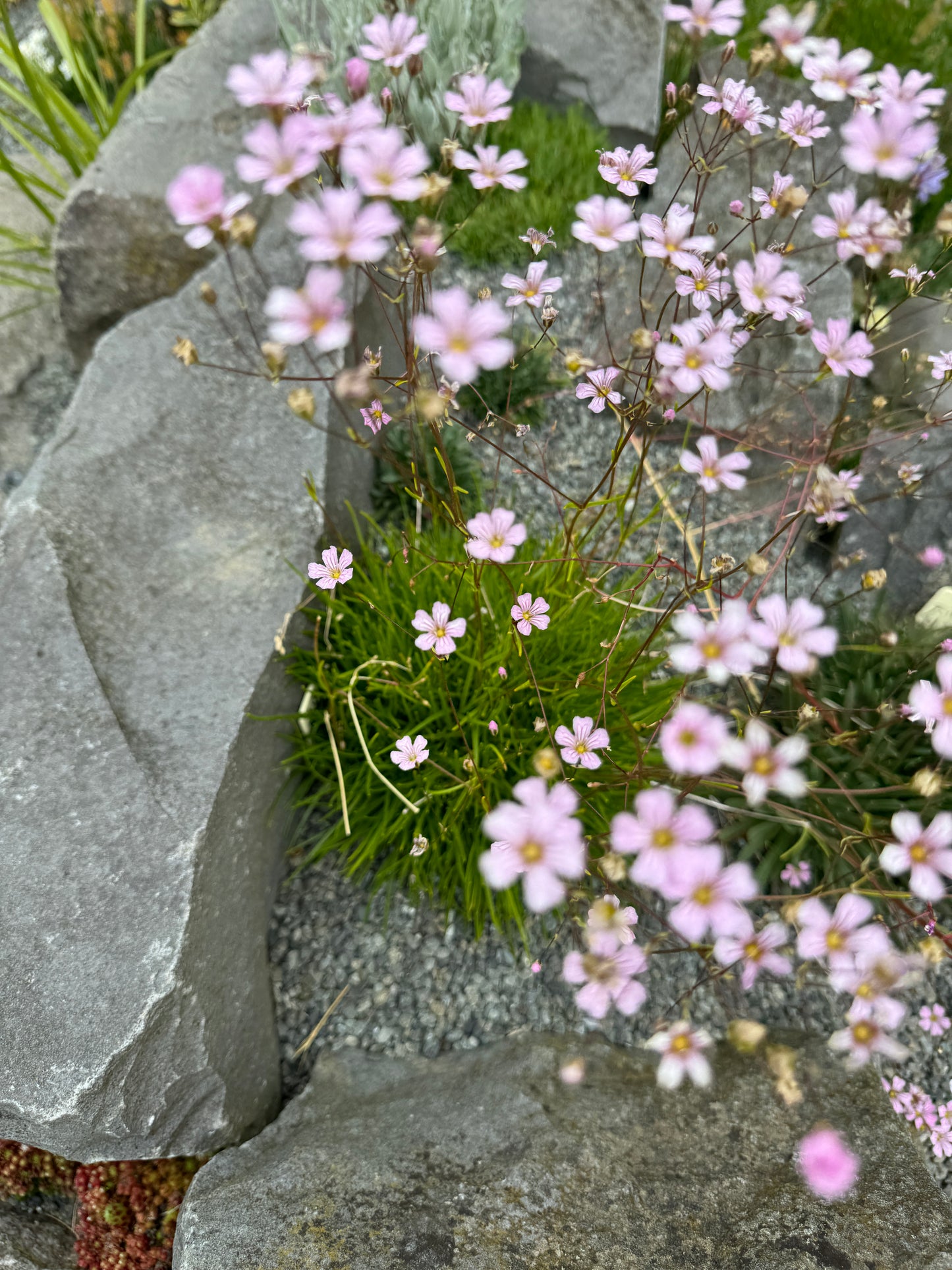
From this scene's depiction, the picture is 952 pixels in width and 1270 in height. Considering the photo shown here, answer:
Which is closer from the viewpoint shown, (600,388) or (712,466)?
(712,466)

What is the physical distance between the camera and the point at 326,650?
256cm

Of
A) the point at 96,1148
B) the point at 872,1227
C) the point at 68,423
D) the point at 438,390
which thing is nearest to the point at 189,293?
the point at 68,423

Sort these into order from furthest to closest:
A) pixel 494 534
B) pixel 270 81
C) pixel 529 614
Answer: pixel 529 614
pixel 494 534
pixel 270 81

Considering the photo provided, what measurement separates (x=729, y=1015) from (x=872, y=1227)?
2.27 ft

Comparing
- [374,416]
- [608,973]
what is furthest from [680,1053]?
[374,416]

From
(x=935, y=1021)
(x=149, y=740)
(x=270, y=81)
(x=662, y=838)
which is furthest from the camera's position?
(x=935, y=1021)

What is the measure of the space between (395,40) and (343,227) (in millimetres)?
804

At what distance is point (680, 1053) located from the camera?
3.88 ft

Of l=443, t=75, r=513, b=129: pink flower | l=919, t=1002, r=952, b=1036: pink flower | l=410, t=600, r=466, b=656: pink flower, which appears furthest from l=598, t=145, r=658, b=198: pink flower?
l=919, t=1002, r=952, b=1036: pink flower

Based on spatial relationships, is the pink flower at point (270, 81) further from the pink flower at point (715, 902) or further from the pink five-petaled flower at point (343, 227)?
the pink flower at point (715, 902)

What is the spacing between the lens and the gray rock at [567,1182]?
1.71 m

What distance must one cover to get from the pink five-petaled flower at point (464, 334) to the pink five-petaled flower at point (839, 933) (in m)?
0.95

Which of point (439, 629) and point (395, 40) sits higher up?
point (395, 40)

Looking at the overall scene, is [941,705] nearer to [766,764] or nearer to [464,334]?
[766,764]
